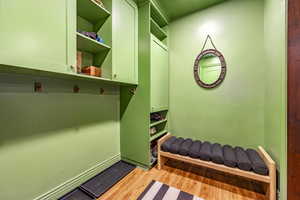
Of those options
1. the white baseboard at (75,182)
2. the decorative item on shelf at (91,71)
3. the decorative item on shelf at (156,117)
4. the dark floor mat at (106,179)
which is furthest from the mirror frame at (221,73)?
the white baseboard at (75,182)

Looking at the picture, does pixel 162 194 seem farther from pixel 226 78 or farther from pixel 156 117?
pixel 226 78

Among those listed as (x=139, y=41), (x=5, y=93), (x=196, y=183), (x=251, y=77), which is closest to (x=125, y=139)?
(x=196, y=183)

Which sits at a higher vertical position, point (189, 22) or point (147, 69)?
point (189, 22)

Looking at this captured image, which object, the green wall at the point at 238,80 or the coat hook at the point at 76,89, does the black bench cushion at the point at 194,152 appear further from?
the coat hook at the point at 76,89

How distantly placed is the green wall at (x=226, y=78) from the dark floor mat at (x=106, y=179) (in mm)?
1164

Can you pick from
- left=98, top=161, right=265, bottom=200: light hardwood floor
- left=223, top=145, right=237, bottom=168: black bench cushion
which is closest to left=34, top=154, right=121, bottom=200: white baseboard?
left=98, top=161, right=265, bottom=200: light hardwood floor

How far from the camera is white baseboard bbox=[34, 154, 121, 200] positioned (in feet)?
4.09

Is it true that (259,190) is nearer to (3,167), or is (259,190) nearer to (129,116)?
(129,116)

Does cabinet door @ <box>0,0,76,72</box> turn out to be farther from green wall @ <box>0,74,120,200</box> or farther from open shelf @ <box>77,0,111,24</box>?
green wall @ <box>0,74,120,200</box>

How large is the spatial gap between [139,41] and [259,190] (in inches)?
100

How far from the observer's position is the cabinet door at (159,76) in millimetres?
1889

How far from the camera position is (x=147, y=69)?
1.82m

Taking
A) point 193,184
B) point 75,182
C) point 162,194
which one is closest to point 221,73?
point 193,184

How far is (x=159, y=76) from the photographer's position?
207cm
